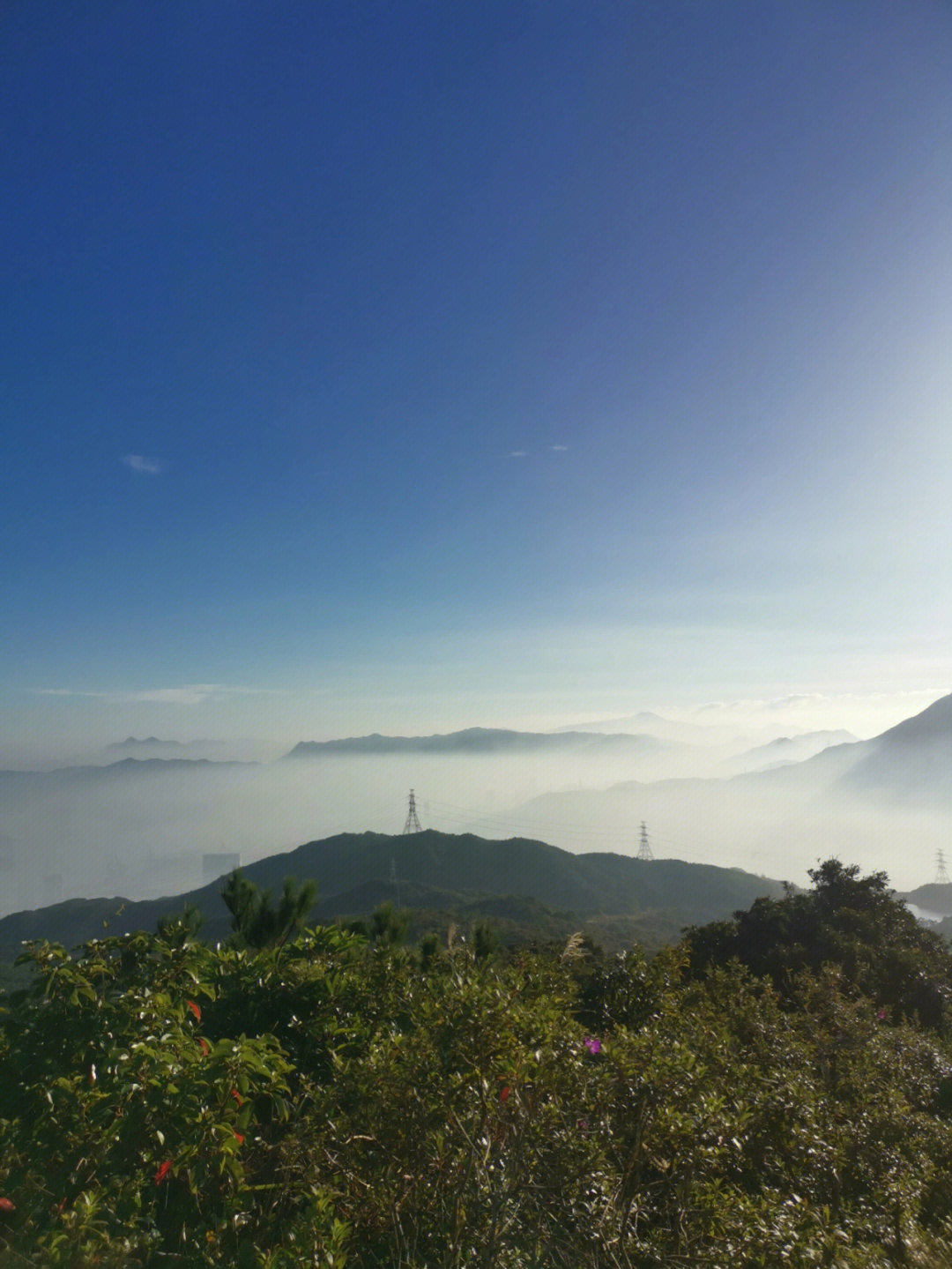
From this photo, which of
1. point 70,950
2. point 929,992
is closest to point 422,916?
point 929,992

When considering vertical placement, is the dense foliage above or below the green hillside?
above

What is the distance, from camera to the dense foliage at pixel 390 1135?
2.29 m

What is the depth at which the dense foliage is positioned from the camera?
2.29m

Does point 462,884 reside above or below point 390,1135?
below

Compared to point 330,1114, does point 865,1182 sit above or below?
below

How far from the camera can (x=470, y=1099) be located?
2801 millimetres

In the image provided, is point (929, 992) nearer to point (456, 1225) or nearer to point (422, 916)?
point (456, 1225)

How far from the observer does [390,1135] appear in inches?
111

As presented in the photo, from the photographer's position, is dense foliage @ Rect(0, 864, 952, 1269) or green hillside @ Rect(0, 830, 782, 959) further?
green hillside @ Rect(0, 830, 782, 959)

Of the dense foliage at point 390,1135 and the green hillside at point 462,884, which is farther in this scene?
the green hillside at point 462,884

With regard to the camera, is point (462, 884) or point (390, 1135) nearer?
point (390, 1135)

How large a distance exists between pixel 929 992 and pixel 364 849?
4790 inches

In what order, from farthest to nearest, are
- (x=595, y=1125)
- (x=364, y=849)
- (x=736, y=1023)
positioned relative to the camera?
(x=364, y=849) < (x=736, y=1023) < (x=595, y=1125)

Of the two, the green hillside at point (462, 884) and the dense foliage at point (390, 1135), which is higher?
the dense foliage at point (390, 1135)
